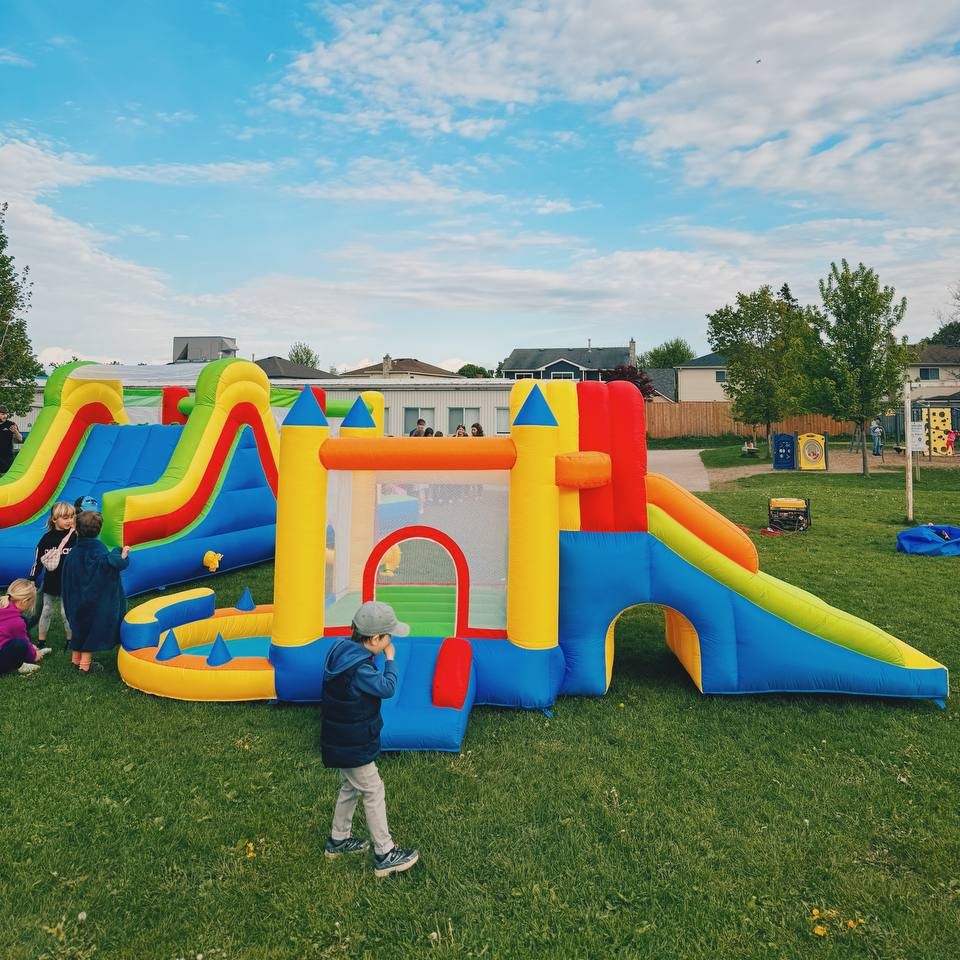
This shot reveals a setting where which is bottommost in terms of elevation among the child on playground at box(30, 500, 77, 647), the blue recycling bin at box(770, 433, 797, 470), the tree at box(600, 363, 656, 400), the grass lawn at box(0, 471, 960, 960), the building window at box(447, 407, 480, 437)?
the grass lawn at box(0, 471, 960, 960)

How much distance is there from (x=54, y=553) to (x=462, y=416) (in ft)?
65.6

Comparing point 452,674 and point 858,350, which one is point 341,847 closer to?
point 452,674

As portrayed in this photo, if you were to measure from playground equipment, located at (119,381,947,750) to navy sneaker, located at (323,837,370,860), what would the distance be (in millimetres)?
1639

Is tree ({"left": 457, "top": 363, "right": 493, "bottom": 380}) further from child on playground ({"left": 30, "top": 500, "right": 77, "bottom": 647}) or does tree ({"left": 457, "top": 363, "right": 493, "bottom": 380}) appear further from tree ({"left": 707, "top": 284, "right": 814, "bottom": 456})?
child on playground ({"left": 30, "top": 500, "right": 77, "bottom": 647})

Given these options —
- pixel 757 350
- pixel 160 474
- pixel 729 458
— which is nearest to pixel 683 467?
pixel 729 458

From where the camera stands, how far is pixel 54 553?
7562 mm

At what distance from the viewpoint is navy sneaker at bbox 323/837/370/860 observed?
13.3 ft

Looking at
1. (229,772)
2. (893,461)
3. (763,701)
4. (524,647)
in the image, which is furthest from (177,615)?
(893,461)

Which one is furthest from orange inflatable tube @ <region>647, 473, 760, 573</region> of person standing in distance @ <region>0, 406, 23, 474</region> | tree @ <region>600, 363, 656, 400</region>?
tree @ <region>600, 363, 656, 400</region>

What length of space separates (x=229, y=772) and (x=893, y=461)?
28.2 m

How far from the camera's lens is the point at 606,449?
643cm

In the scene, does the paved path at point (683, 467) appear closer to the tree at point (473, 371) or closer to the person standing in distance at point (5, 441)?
the person standing in distance at point (5, 441)

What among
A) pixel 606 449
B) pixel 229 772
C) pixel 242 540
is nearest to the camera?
pixel 229 772

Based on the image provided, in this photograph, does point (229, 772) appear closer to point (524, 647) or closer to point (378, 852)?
point (378, 852)
